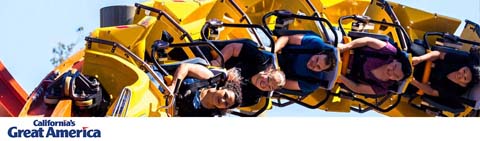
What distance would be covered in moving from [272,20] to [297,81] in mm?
522

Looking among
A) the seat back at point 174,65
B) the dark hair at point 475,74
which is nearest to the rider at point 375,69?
the dark hair at point 475,74

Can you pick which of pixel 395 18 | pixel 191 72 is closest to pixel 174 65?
pixel 191 72

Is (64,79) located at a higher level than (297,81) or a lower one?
higher

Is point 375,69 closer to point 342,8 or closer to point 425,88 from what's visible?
point 425,88

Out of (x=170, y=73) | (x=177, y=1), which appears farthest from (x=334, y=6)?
(x=170, y=73)

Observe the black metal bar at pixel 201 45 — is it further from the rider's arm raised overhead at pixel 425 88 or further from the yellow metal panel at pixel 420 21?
the yellow metal panel at pixel 420 21
